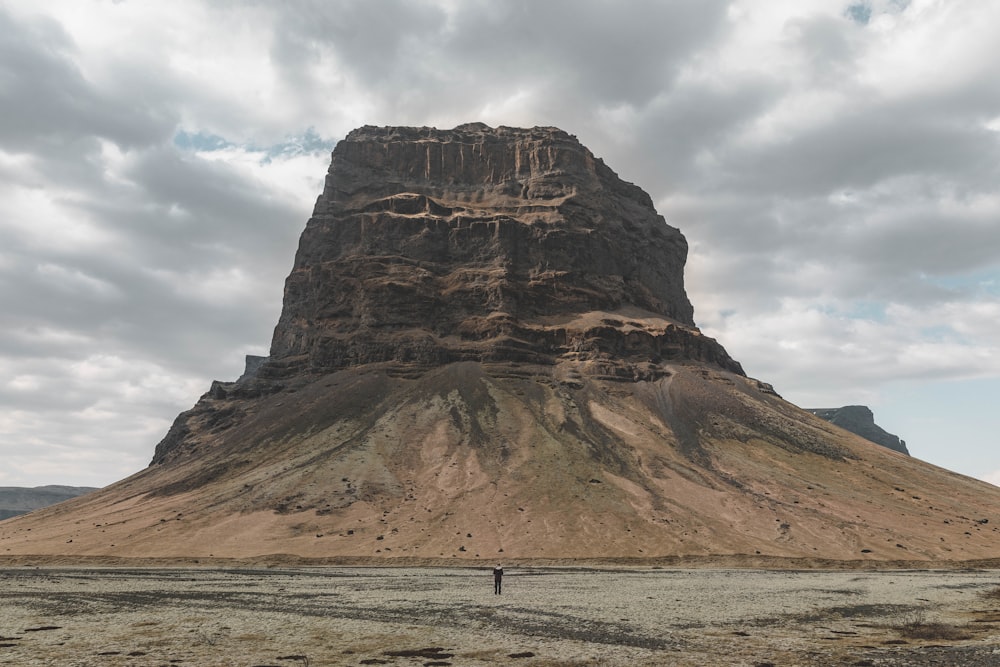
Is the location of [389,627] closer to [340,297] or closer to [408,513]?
[408,513]

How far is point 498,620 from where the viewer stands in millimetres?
32719

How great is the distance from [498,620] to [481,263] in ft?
399

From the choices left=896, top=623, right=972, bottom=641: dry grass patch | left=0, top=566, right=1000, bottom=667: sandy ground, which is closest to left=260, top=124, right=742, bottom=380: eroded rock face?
left=0, top=566, right=1000, bottom=667: sandy ground

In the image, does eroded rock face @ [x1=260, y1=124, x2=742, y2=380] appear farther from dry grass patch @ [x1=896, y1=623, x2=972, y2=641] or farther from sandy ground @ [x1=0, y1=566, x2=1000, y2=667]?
dry grass patch @ [x1=896, y1=623, x2=972, y2=641]

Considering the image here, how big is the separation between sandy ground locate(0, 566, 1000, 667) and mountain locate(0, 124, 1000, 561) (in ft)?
82.8

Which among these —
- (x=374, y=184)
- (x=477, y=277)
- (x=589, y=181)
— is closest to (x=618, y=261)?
(x=589, y=181)

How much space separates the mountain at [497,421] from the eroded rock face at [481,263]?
50cm

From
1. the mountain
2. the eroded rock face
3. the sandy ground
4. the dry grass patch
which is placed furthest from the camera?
the eroded rock face

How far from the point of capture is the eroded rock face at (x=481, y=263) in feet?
448

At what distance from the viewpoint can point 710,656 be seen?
24094mm

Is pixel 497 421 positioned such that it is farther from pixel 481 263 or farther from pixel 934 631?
pixel 934 631

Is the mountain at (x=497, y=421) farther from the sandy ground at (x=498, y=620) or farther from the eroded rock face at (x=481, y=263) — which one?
the sandy ground at (x=498, y=620)

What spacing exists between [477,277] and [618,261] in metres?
33.7

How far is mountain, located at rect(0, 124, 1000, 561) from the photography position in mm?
82812
